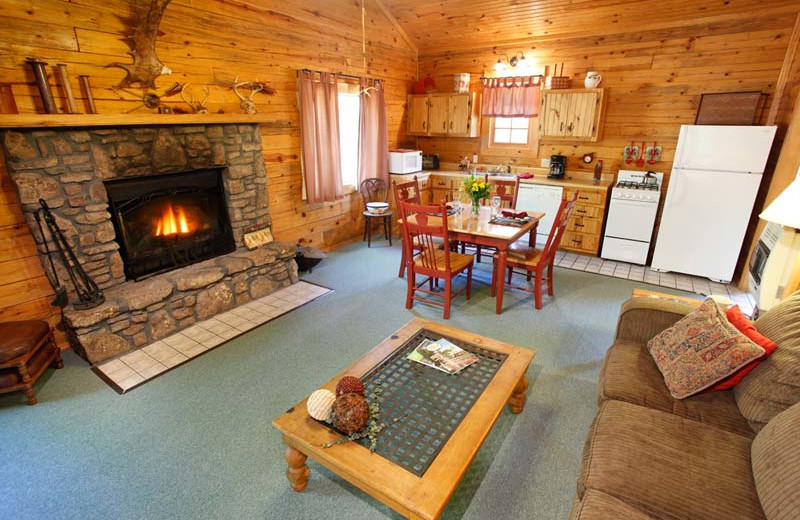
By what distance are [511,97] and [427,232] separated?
120 inches

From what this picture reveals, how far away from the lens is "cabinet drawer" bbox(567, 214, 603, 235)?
15.4 feet

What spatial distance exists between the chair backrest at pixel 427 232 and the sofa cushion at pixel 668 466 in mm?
1745

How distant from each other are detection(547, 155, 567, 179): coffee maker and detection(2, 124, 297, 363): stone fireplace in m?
3.41

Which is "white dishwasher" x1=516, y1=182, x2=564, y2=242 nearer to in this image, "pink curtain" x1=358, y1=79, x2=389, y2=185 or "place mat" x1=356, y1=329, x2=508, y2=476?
"pink curtain" x1=358, y1=79, x2=389, y2=185

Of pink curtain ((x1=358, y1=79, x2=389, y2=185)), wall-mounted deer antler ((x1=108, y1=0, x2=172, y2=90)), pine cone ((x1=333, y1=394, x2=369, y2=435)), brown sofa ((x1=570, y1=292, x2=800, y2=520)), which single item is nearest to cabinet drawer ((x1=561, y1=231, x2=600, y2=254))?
pink curtain ((x1=358, y1=79, x2=389, y2=185))

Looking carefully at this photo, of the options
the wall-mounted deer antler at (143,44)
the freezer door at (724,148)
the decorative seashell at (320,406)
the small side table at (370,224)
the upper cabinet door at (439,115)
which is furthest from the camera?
the upper cabinet door at (439,115)

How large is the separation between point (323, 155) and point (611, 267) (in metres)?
3.49

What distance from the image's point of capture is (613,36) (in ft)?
14.9

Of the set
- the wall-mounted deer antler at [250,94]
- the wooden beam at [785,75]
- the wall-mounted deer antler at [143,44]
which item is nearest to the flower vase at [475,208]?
the wall-mounted deer antler at [250,94]

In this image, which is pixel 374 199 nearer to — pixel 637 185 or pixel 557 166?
pixel 557 166

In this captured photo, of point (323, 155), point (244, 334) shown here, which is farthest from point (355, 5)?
point (244, 334)

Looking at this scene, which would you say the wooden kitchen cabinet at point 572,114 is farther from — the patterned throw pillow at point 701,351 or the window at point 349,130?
the patterned throw pillow at point 701,351

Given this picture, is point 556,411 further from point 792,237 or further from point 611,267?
point 611,267

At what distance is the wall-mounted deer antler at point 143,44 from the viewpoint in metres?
2.84
